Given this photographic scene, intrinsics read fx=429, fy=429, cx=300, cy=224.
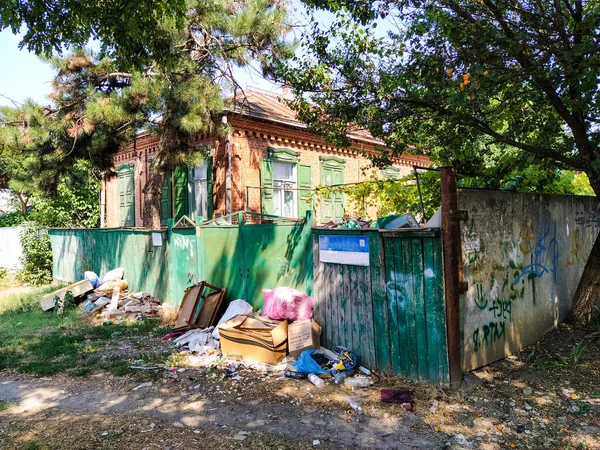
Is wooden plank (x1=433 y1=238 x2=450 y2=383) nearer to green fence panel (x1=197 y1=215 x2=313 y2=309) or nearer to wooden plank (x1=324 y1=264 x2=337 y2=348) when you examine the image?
wooden plank (x1=324 y1=264 x2=337 y2=348)

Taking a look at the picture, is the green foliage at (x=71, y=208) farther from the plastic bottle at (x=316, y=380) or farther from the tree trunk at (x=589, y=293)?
the tree trunk at (x=589, y=293)

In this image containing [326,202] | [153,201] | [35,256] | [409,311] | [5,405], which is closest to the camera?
[5,405]

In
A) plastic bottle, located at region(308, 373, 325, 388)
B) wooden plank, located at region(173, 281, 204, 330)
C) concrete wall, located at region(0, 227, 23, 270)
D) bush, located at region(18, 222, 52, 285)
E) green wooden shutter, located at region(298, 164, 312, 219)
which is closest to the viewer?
plastic bottle, located at region(308, 373, 325, 388)

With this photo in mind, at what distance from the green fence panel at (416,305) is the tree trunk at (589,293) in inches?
130

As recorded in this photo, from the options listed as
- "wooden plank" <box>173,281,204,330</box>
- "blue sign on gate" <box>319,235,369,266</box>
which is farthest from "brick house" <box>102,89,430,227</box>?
"blue sign on gate" <box>319,235,369,266</box>

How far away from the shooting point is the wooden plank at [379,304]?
505cm

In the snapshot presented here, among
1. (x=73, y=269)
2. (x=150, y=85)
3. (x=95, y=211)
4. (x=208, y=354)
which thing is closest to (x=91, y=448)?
(x=208, y=354)

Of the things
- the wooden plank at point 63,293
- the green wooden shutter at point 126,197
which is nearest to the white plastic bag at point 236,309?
the wooden plank at point 63,293

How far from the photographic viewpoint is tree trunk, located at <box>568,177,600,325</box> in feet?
20.9

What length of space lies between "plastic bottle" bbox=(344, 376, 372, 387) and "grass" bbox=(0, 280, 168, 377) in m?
2.76

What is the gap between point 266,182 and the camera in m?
13.0

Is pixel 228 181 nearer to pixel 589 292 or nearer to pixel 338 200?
pixel 338 200

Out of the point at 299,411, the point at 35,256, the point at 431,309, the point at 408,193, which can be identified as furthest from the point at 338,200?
the point at 35,256

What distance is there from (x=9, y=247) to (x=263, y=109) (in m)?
15.3
